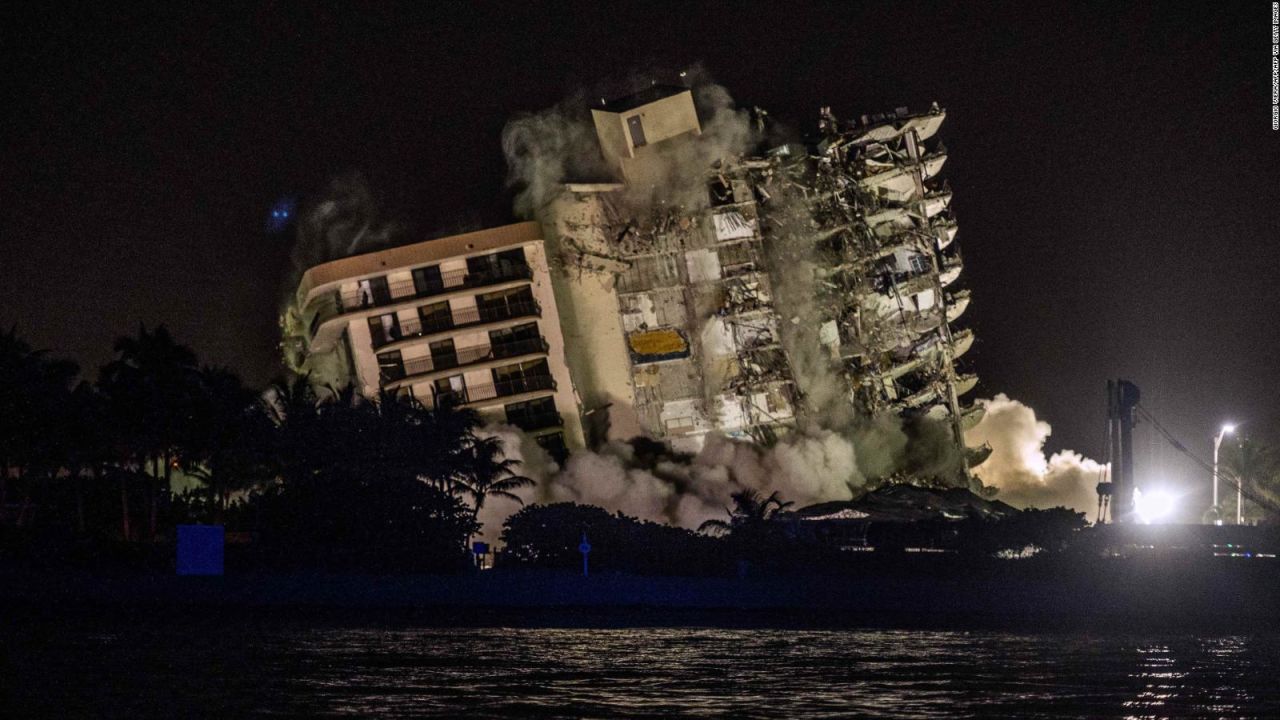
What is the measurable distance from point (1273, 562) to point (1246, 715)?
36550mm

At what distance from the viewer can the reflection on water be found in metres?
32.0

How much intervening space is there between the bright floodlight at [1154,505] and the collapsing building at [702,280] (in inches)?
630

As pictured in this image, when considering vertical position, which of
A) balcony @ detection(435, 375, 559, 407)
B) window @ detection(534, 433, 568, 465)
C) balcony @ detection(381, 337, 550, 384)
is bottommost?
window @ detection(534, 433, 568, 465)

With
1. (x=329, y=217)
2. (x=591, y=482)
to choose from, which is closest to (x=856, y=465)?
(x=591, y=482)

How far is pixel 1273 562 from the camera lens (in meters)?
67.6

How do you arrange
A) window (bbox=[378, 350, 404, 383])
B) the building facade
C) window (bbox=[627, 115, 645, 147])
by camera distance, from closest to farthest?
the building facade, window (bbox=[378, 350, 404, 383]), window (bbox=[627, 115, 645, 147])

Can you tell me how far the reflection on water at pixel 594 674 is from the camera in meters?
32.0

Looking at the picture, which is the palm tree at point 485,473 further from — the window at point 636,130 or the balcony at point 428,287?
the window at point 636,130

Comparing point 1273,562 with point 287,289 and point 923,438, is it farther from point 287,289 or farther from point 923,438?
point 287,289

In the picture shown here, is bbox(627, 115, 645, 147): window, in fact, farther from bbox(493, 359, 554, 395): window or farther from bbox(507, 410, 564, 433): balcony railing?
bbox(507, 410, 564, 433): balcony railing

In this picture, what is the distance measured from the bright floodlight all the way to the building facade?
99.9ft

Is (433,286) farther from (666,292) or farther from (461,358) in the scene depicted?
(666,292)

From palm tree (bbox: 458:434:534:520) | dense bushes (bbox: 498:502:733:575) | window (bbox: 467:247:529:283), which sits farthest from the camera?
window (bbox: 467:247:529:283)

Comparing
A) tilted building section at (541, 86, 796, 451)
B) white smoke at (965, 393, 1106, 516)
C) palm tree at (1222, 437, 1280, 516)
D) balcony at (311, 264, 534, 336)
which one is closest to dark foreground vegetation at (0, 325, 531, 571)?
balcony at (311, 264, 534, 336)
